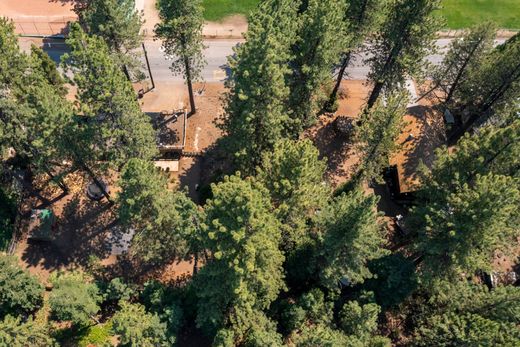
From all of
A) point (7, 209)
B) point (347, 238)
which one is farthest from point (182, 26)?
point (7, 209)

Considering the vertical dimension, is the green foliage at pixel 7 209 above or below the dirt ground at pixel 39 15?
below

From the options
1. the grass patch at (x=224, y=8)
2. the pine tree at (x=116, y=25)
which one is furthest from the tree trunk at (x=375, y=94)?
the pine tree at (x=116, y=25)

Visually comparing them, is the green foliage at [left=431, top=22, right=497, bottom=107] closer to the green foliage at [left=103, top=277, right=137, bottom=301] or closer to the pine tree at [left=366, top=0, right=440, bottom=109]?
the pine tree at [left=366, top=0, right=440, bottom=109]

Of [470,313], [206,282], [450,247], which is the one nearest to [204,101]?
[206,282]

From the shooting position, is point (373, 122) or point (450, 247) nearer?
point (450, 247)

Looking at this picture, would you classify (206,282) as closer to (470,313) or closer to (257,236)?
(257,236)

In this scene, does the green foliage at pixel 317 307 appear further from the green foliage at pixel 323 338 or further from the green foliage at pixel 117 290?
the green foliage at pixel 117 290

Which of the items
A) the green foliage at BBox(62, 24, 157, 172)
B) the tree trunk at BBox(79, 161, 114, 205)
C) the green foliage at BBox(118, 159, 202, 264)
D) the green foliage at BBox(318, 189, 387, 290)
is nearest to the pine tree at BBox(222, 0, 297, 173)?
the green foliage at BBox(118, 159, 202, 264)
